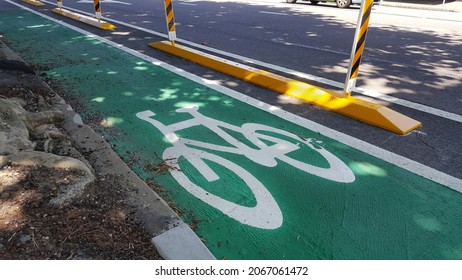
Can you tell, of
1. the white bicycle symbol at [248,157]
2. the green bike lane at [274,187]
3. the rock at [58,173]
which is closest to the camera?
the green bike lane at [274,187]

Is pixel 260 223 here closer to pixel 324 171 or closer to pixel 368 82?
pixel 324 171

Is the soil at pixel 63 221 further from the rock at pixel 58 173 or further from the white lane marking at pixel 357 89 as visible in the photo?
the white lane marking at pixel 357 89

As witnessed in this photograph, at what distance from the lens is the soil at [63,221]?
2.23 m

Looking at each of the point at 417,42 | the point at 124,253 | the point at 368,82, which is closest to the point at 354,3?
the point at 417,42

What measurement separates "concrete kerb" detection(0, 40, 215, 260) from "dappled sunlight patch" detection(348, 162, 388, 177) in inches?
67.5

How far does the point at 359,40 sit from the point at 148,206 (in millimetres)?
3124

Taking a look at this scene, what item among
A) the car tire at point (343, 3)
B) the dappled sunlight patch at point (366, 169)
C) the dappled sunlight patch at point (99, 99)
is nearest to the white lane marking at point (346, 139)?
the dappled sunlight patch at point (366, 169)

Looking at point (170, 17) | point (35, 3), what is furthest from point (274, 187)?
point (35, 3)

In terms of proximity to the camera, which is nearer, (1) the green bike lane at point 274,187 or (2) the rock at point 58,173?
(1) the green bike lane at point 274,187

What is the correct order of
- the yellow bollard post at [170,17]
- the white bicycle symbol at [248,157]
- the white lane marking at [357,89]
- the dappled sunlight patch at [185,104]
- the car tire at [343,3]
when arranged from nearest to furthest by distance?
the white bicycle symbol at [248,157], the white lane marking at [357,89], the dappled sunlight patch at [185,104], the yellow bollard post at [170,17], the car tire at [343,3]

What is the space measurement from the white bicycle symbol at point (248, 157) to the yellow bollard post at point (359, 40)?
1187mm

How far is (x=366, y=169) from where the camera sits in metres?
3.29

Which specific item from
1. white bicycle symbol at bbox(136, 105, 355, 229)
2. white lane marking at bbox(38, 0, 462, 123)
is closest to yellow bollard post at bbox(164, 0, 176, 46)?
white lane marking at bbox(38, 0, 462, 123)

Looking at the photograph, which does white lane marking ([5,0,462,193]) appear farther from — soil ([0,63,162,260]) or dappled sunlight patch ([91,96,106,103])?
soil ([0,63,162,260])
